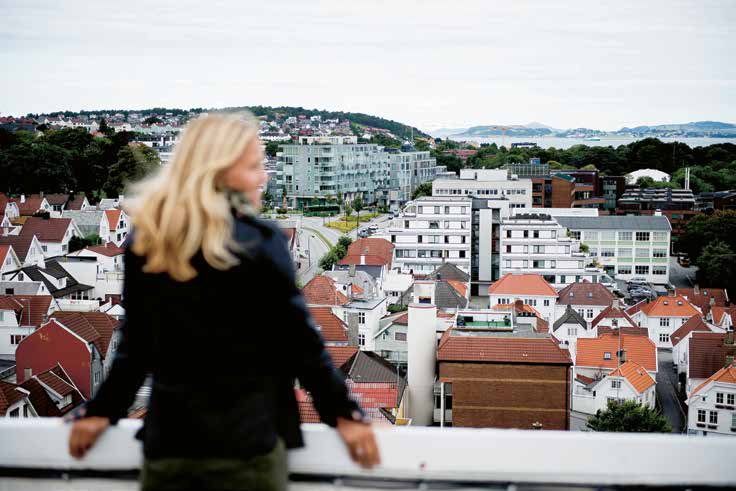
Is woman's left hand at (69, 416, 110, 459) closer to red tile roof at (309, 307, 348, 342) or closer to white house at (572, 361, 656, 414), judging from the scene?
red tile roof at (309, 307, 348, 342)

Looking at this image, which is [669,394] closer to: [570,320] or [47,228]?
[570,320]

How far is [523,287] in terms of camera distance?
78.1ft

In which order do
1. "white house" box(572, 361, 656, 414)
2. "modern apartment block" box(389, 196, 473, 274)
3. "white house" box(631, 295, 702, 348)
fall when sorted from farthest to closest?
"modern apartment block" box(389, 196, 473, 274)
"white house" box(631, 295, 702, 348)
"white house" box(572, 361, 656, 414)

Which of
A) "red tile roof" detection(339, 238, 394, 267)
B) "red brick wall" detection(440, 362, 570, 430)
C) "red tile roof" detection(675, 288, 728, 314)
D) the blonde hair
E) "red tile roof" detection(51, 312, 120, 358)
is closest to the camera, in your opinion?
the blonde hair

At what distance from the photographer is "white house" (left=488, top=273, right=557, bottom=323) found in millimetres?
23641

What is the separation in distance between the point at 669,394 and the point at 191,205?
18.1 m

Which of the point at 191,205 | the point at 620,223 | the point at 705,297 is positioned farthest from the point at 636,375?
the point at 620,223

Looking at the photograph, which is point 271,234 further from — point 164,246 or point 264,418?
point 264,418

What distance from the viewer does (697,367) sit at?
1673 cm

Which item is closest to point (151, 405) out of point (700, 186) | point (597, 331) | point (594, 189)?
point (597, 331)

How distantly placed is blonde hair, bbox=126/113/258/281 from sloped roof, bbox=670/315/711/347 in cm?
2043

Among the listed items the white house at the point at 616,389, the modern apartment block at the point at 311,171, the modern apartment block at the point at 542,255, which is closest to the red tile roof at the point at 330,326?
the white house at the point at 616,389

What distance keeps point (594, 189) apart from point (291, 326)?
1858 inches

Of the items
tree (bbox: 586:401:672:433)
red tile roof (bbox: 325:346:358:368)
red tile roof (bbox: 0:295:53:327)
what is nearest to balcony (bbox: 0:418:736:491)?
red tile roof (bbox: 325:346:358:368)
